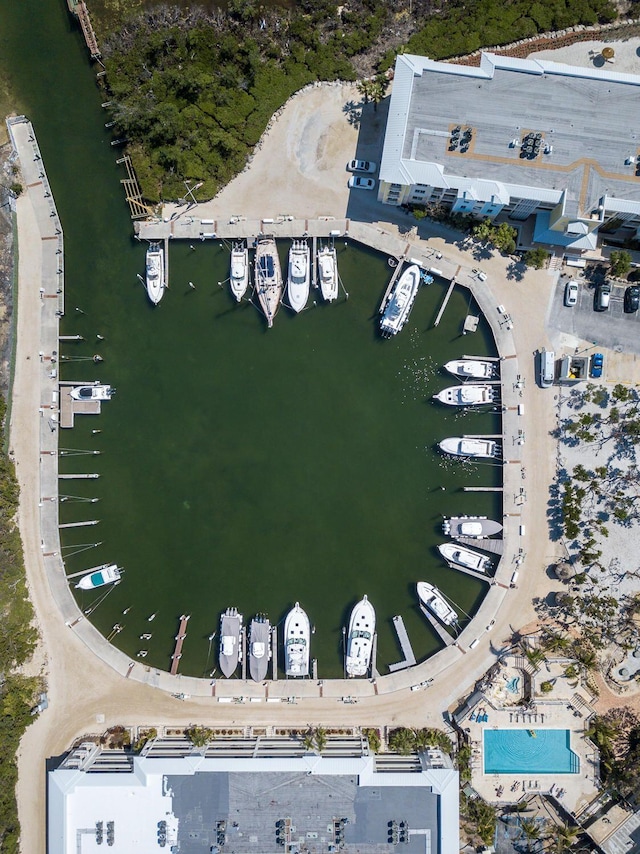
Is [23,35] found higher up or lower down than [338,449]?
higher up

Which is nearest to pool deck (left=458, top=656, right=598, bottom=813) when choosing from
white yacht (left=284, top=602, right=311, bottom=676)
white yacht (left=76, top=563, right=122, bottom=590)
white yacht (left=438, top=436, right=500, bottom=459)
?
white yacht (left=284, top=602, right=311, bottom=676)

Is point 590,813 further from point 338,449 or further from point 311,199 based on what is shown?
point 311,199

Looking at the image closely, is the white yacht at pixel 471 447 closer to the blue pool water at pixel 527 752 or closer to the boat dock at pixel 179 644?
the blue pool water at pixel 527 752

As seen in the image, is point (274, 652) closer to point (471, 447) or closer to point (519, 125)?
point (471, 447)

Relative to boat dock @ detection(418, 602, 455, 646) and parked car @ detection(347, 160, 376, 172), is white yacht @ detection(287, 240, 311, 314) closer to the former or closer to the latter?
parked car @ detection(347, 160, 376, 172)

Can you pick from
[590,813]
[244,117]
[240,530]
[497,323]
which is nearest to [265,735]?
[240,530]

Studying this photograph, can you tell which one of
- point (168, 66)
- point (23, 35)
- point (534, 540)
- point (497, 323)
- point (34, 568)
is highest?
point (23, 35)
